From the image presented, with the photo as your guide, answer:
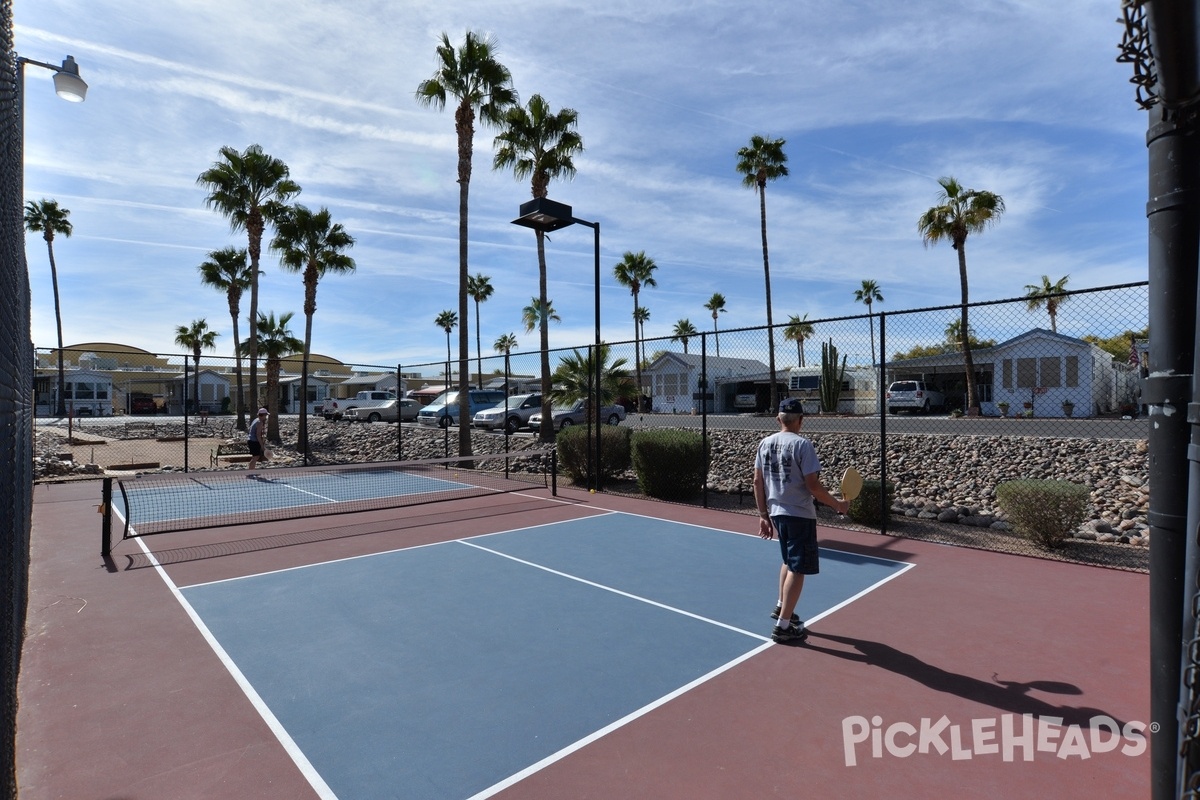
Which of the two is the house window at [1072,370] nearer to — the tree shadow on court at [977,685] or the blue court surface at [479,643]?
the blue court surface at [479,643]

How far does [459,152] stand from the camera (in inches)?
747

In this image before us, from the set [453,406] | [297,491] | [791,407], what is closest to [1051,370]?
[791,407]

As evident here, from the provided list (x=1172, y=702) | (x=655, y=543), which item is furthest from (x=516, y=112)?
(x=1172, y=702)

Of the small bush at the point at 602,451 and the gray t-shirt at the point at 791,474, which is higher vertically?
the gray t-shirt at the point at 791,474

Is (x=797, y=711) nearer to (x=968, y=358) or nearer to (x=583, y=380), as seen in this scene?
(x=583, y=380)

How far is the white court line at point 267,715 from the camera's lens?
133 inches

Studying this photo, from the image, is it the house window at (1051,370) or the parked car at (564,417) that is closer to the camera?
the house window at (1051,370)

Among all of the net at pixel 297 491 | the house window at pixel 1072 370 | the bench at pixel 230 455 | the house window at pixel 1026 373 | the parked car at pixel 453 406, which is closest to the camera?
the net at pixel 297 491

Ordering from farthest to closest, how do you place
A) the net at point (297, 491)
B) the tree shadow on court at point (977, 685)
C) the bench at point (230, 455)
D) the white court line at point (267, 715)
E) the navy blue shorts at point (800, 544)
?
the bench at point (230, 455) < the net at point (297, 491) < the navy blue shorts at point (800, 544) < the tree shadow on court at point (977, 685) < the white court line at point (267, 715)

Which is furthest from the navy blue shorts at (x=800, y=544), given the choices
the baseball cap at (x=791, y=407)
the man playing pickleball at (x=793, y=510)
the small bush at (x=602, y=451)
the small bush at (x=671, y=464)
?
the small bush at (x=602, y=451)

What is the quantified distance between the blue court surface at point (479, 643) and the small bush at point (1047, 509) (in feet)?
8.74

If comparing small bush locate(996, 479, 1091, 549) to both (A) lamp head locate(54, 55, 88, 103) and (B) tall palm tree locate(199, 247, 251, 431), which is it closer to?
(A) lamp head locate(54, 55, 88, 103)

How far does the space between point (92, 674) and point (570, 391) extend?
45.6 ft

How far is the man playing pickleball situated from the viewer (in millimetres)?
5102
